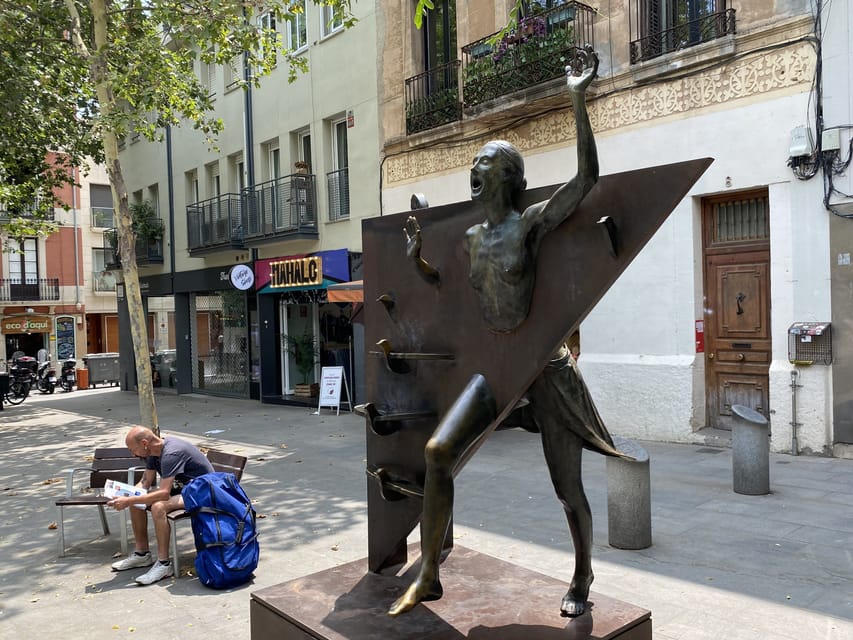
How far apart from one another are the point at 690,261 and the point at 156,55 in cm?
863

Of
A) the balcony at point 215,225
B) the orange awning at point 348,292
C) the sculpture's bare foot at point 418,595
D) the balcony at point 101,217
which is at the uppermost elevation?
the balcony at point 101,217

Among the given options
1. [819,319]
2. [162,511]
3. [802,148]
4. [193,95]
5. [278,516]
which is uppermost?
[193,95]

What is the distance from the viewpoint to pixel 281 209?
17.1m

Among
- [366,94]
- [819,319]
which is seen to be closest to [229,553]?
[819,319]

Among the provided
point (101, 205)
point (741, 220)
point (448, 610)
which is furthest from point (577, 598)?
point (101, 205)

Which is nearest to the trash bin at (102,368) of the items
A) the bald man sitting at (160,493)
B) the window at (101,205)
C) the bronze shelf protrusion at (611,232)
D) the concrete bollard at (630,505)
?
the window at (101,205)

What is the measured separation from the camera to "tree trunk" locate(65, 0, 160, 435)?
34.7 ft

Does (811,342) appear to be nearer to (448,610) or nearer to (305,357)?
(448,610)

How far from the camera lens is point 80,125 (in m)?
17.8

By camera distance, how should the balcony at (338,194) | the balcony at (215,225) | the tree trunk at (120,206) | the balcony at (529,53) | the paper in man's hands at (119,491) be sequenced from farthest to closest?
the balcony at (215,225) → the balcony at (338,194) → the balcony at (529,53) → the tree trunk at (120,206) → the paper in man's hands at (119,491)

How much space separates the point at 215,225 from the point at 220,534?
49.7 feet

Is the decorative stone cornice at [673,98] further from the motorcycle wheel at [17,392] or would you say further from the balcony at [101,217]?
the balcony at [101,217]

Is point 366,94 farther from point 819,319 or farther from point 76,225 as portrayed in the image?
point 76,225

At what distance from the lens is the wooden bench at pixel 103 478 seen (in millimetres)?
6234
